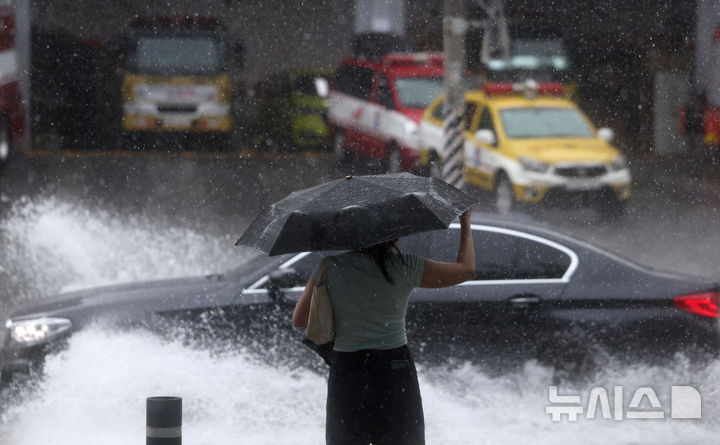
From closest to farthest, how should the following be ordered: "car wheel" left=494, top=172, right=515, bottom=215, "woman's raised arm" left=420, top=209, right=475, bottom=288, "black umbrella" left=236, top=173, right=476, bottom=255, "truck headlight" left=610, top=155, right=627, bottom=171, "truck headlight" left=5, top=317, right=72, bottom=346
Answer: "black umbrella" left=236, top=173, right=476, bottom=255
"woman's raised arm" left=420, top=209, right=475, bottom=288
"truck headlight" left=5, top=317, right=72, bottom=346
"car wheel" left=494, top=172, right=515, bottom=215
"truck headlight" left=610, top=155, right=627, bottom=171

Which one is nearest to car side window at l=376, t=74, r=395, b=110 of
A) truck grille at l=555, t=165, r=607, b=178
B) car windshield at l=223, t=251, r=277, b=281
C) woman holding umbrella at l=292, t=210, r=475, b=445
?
truck grille at l=555, t=165, r=607, b=178

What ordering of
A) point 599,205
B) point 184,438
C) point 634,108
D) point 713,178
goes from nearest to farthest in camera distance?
point 184,438
point 599,205
point 713,178
point 634,108

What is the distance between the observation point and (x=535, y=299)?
7.58m

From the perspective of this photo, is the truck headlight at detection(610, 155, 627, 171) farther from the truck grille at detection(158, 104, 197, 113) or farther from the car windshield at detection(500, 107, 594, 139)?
the truck grille at detection(158, 104, 197, 113)

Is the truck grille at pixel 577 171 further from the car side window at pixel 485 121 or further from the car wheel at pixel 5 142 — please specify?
the car wheel at pixel 5 142

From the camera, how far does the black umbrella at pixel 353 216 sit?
4.58m

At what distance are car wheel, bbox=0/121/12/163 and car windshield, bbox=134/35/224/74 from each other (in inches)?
160

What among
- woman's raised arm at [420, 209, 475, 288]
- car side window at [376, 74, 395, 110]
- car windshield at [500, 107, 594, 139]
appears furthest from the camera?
car side window at [376, 74, 395, 110]

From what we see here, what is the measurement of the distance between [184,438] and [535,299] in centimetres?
216

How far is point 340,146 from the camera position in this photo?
22.0m

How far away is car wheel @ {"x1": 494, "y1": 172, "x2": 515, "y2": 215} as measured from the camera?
18000mm

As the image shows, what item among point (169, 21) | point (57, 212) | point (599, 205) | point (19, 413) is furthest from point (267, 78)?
point (19, 413)

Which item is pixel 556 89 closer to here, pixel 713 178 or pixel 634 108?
pixel 713 178

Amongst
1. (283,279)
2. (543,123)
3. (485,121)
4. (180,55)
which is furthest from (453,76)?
(180,55)
